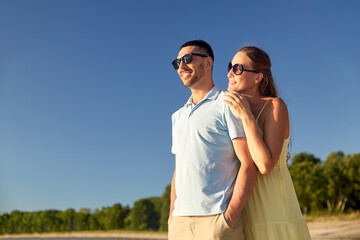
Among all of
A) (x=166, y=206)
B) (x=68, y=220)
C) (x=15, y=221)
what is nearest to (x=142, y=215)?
(x=166, y=206)

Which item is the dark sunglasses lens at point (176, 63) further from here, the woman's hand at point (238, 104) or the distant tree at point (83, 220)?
the distant tree at point (83, 220)

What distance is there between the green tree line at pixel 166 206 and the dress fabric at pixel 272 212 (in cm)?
2974

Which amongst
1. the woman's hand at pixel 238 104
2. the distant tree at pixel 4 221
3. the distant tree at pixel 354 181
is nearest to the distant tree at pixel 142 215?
the distant tree at pixel 4 221

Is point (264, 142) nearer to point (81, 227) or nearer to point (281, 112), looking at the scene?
point (281, 112)

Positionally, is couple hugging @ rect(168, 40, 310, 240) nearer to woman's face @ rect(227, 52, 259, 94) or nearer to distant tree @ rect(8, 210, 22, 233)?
woman's face @ rect(227, 52, 259, 94)

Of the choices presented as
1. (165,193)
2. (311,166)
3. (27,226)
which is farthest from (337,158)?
(27,226)

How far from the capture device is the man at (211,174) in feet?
9.43

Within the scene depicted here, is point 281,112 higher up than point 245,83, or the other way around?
point 245,83

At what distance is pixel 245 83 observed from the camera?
346cm

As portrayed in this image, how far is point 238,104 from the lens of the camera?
306cm

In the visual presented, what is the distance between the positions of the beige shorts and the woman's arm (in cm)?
50

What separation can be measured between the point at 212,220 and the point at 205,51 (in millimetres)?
1538

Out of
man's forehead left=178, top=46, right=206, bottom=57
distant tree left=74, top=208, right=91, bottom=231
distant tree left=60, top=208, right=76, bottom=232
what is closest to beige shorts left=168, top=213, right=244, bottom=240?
man's forehead left=178, top=46, right=206, bottom=57

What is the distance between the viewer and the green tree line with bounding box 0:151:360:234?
40.2 metres
